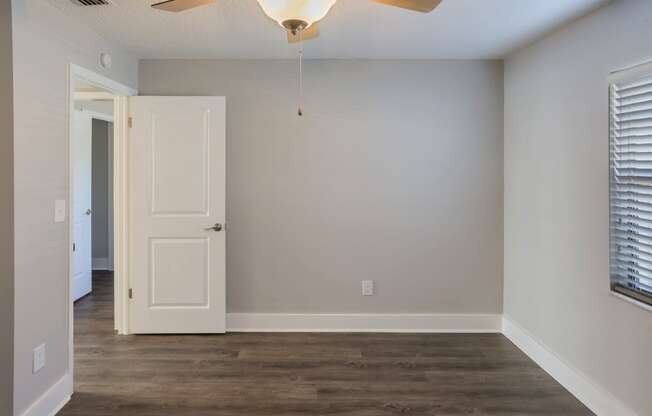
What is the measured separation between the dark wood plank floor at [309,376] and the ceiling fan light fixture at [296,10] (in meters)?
2.08

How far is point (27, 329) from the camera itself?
2197mm

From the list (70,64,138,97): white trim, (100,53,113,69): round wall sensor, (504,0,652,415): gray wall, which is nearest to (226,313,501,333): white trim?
(504,0,652,415): gray wall

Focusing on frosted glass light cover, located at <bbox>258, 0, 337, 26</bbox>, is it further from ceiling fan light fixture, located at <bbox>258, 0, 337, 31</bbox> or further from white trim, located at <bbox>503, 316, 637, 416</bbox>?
white trim, located at <bbox>503, 316, 637, 416</bbox>

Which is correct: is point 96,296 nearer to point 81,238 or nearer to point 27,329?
point 81,238

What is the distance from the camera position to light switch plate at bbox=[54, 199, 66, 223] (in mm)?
2445

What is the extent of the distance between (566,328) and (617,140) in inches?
50.6

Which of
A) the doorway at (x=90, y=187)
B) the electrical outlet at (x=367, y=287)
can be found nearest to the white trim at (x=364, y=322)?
the electrical outlet at (x=367, y=287)

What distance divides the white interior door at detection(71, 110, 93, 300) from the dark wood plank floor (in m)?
1.31

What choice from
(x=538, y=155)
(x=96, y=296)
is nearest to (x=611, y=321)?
(x=538, y=155)

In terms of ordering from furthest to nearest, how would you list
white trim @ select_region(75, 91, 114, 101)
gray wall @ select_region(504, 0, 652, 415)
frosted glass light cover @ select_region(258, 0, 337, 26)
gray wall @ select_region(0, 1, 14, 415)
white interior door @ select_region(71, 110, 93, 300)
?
1. white interior door @ select_region(71, 110, 93, 300)
2. white trim @ select_region(75, 91, 114, 101)
3. gray wall @ select_region(504, 0, 652, 415)
4. gray wall @ select_region(0, 1, 14, 415)
5. frosted glass light cover @ select_region(258, 0, 337, 26)

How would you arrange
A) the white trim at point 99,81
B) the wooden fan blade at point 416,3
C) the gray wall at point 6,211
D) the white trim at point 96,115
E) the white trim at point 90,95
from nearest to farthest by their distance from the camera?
1. the wooden fan blade at point 416,3
2. the gray wall at point 6,211
3. the white trim at point 99,81
4. the white trim at point 90,95
5. the white trim at point 96,115

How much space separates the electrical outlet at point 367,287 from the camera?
146 inches

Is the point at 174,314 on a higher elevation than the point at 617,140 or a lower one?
lower

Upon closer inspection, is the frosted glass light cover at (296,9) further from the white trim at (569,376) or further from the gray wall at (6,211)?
the white trim at (569,376)
